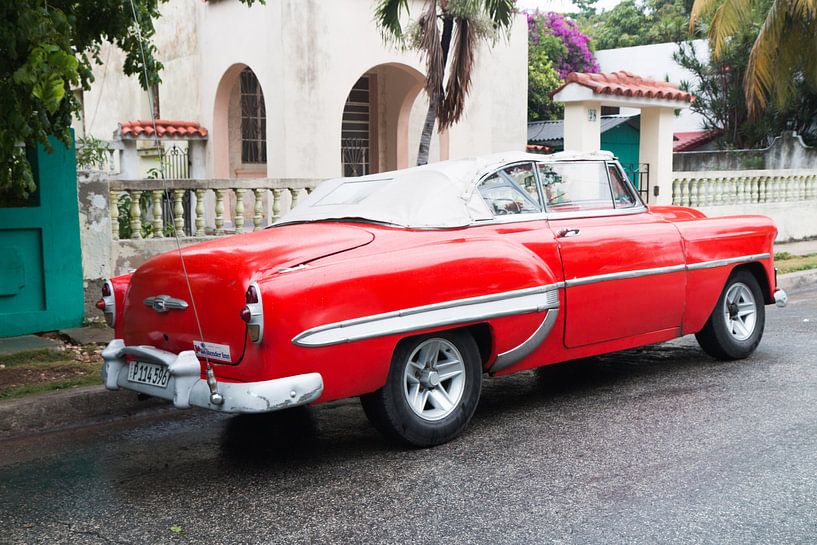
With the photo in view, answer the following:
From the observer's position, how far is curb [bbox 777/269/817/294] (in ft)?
38.0

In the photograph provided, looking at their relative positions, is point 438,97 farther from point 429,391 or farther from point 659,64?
point 659,64

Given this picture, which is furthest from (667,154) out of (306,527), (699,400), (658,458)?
(306,527)

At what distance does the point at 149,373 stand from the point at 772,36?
1529 cm

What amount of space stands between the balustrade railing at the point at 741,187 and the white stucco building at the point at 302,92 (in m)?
2.84

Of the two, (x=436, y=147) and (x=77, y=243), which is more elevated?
(x=436, y=147)

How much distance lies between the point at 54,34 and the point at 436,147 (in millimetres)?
11293

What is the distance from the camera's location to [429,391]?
5.04 metres

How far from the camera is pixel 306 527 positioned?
392cm

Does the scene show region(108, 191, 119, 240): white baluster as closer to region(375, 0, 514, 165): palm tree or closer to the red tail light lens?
region(375, 0, 514, 165): palm tree

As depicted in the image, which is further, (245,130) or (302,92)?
(245,130)

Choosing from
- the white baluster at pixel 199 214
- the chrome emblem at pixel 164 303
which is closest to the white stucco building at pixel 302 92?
the white baluster at pixel 199 214

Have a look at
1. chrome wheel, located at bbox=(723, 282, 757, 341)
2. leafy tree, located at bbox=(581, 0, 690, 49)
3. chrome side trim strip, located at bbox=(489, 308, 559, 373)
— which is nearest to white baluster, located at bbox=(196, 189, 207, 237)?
A: chrome side trim strip, located at bbox=(489, 308, 559, 373)

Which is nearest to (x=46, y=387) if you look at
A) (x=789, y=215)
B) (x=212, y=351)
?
(x=212, y=351)

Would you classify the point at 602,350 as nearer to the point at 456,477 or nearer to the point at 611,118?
the point at 456,477
